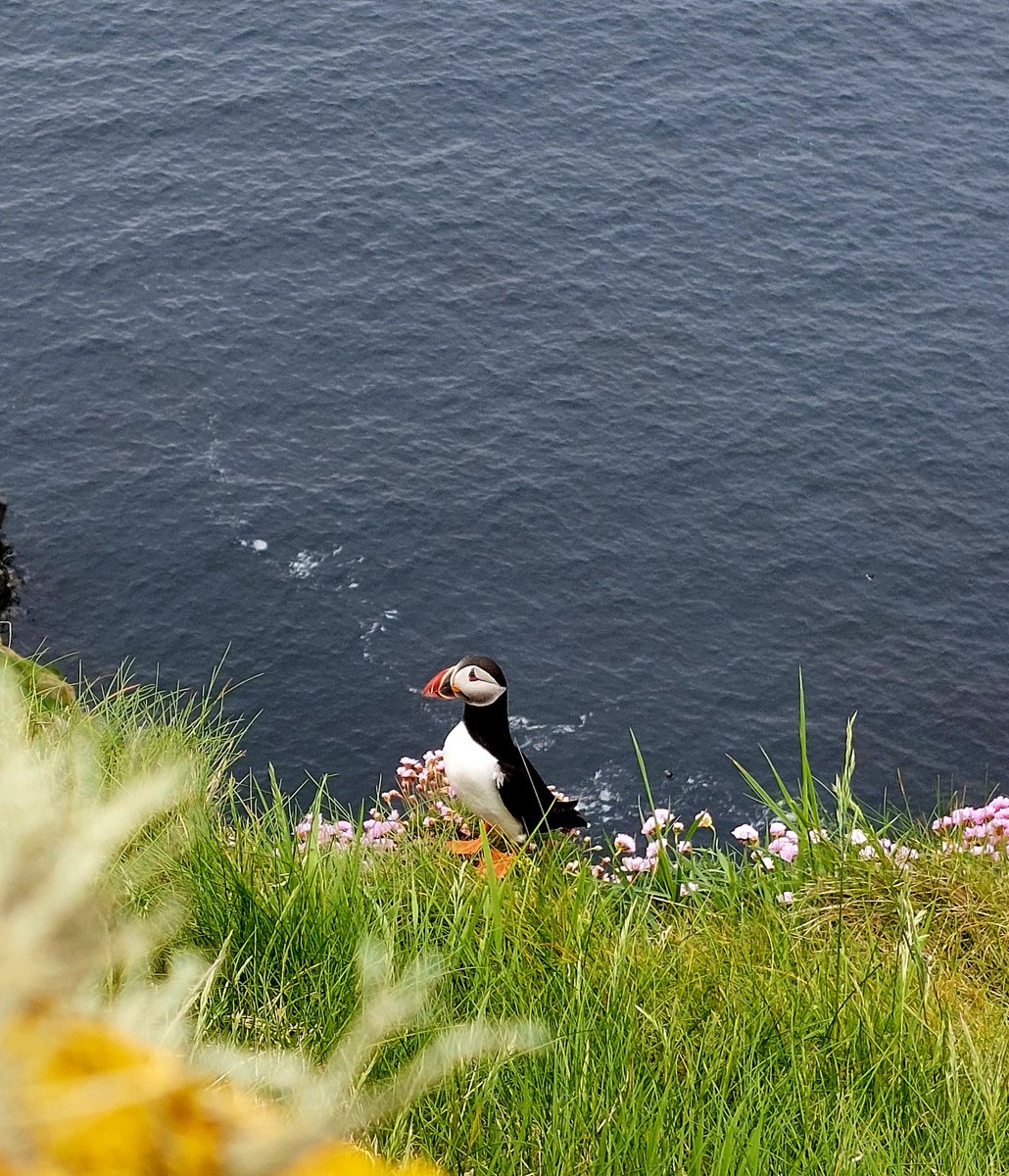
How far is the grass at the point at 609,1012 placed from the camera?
3.83 m

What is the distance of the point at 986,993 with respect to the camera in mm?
6449

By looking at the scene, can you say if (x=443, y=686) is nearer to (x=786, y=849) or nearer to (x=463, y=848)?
(x=786, y=849)

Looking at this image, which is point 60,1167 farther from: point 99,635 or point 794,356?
point 794,356

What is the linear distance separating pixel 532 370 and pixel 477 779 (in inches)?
2480

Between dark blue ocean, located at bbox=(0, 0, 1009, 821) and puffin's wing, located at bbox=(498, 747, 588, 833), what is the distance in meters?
43.8

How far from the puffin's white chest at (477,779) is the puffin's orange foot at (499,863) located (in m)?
0.85

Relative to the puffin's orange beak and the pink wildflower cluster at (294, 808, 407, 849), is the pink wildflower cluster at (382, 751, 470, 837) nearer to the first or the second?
the pink wildflower cluster at (294, 808, 407, 849)

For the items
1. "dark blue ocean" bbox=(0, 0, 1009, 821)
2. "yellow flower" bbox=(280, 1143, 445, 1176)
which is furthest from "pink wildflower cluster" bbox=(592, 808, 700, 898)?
"dark blue ocean" bbox=(0, 0, 1009, 821)

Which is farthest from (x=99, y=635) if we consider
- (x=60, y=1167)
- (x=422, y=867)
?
(x=60, y=1167)

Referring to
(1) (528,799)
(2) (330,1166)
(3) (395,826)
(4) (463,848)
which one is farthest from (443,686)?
(2) (330,1166)

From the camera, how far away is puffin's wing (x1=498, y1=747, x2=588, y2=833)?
9969 millimetres

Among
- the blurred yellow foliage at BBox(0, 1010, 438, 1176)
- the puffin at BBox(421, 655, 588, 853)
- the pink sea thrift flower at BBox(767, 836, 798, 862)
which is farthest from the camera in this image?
the puffin at BBox(421, 655, 588, 853)

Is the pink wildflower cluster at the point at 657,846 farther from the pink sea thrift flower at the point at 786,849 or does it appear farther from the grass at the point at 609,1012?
the grass at the point at 609,1012

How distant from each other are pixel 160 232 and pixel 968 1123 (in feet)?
258
